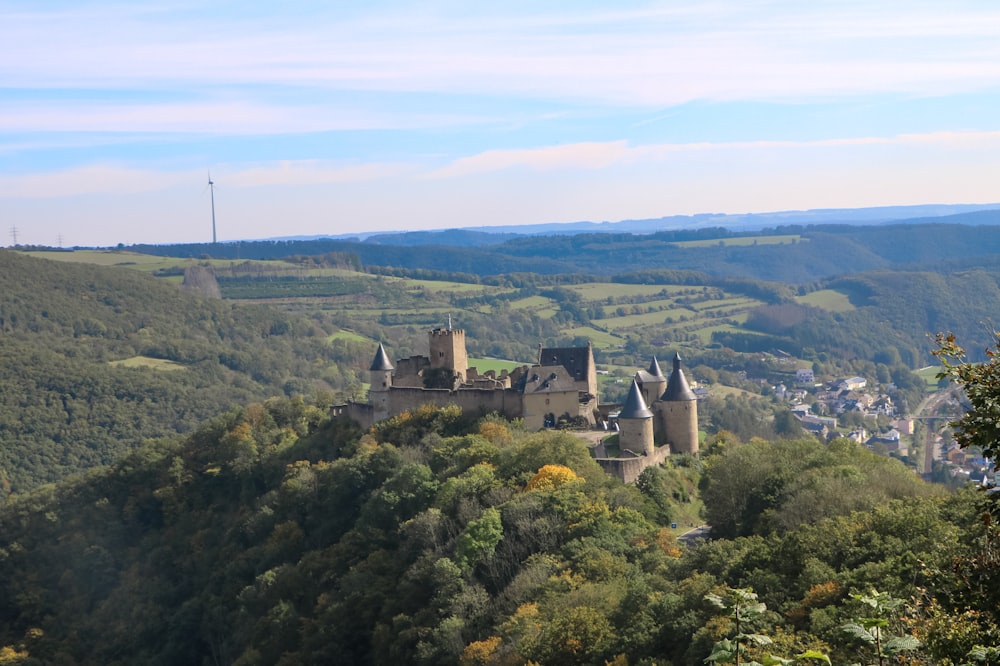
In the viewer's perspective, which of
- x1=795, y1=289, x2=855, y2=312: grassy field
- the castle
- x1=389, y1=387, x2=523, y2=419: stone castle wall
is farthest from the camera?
x1=795, y1=289, x2=855, y2=312: grassy field

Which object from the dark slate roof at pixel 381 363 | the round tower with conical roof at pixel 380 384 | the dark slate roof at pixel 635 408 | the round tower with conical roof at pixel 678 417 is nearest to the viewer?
the dark slate roof at pixel 635 408

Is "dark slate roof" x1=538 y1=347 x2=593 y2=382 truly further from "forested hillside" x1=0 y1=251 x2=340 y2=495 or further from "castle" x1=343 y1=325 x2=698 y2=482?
"forested hillside" x1=0 y1=251 x2=340 y2=495

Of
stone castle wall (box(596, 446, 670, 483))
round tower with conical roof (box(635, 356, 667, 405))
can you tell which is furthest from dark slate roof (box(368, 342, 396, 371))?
stone castle wall (box(596, 446, 670, 483))

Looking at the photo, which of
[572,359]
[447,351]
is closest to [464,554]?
[572,359]

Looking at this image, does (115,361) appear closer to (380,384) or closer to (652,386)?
(380,384)

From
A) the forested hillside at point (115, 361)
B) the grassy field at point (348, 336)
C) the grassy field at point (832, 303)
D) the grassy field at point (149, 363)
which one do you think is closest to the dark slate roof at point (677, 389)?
the forested hillside at point (115, 361)

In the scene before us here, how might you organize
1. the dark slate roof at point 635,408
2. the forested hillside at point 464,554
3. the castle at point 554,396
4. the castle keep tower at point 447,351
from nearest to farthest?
the forested hillside at point 464,554 < the dark slate roof at point 635,408 < the castle at point 554,396 < the castle keep tower at point 447,351

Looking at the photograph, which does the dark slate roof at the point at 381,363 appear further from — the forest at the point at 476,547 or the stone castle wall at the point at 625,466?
the stone castle wall at the point at 625,466

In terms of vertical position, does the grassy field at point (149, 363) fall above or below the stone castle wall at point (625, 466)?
below
